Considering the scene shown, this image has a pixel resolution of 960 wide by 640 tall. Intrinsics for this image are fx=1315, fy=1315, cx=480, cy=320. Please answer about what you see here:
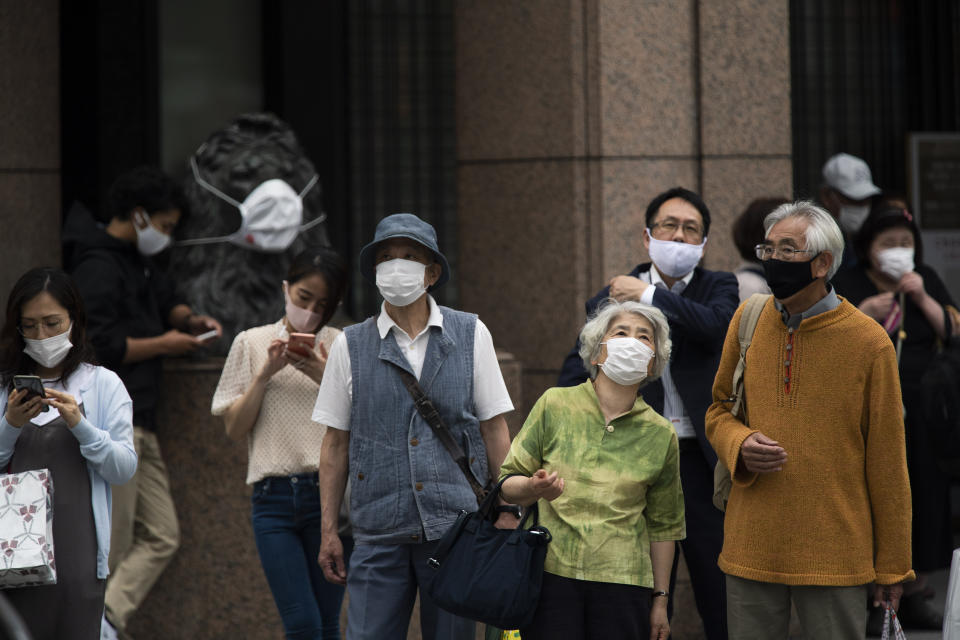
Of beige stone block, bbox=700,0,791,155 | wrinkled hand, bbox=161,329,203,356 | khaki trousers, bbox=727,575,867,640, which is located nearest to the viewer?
khaki trousers, bbox=727,575,867,640

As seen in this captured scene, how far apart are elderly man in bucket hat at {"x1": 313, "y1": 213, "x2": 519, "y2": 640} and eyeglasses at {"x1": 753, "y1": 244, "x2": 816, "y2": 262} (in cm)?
104

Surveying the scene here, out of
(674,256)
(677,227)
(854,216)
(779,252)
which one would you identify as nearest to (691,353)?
(674,256)

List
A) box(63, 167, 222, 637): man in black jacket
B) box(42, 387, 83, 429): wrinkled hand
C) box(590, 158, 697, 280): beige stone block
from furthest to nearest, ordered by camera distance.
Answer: box(590, 158, 697, 280): beige stone block
box(63, 167, 222, 637): man in black jacket
box(42, 387, 83, 429): wrinkled hand

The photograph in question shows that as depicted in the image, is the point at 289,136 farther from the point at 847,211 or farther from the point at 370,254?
the point at 847,211

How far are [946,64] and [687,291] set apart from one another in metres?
5.05

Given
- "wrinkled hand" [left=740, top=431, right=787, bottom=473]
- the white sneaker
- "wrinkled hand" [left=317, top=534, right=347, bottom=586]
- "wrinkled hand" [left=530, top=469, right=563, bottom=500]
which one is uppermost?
"wrinkled hand" [left=740, top=431, right=787, bottom=473]

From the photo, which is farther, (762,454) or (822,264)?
(822,264)

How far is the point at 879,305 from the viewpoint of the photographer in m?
6.34

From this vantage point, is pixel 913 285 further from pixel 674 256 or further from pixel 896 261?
pixel 674 256

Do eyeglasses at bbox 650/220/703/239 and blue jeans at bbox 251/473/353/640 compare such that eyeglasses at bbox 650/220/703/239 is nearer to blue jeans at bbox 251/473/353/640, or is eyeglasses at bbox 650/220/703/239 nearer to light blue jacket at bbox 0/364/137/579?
blue jeans at bbox 251/473/353/640

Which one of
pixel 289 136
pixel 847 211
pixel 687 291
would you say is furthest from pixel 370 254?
pixel 847 211

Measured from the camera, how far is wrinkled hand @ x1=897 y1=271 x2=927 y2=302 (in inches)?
248

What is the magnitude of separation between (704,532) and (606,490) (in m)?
1.01

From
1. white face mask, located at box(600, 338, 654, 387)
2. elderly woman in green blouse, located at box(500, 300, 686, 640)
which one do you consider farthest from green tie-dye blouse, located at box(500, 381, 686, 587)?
white face mask, located at box(600, 338, 654, 387)
